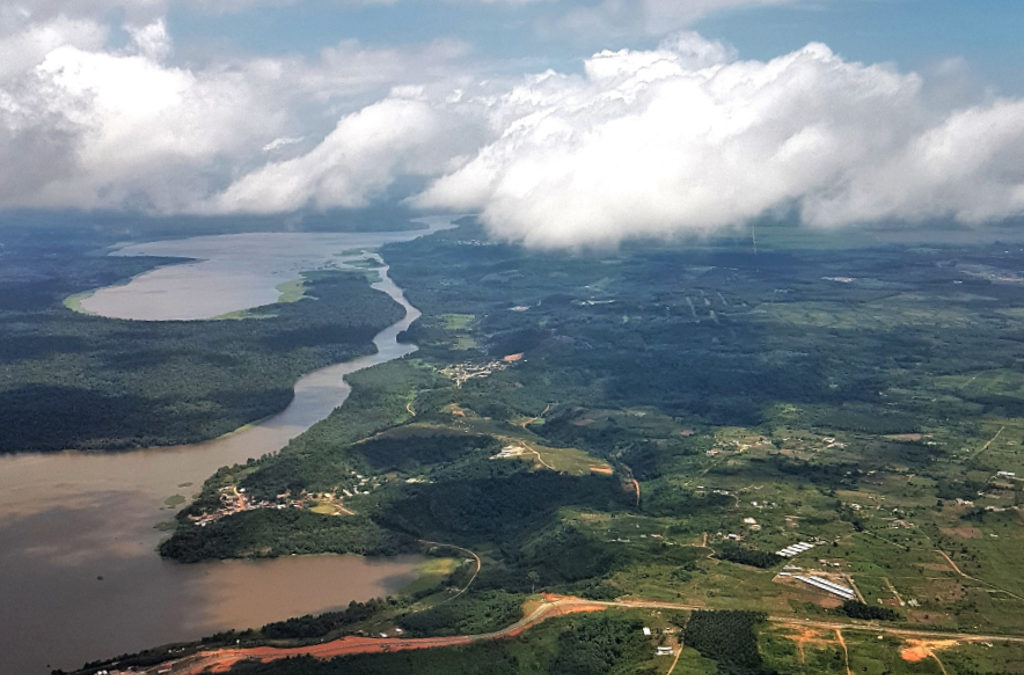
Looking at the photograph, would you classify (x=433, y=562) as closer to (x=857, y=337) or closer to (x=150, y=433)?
(x=150, y=433)

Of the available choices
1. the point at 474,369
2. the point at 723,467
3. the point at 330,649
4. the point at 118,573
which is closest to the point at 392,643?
the point at 330,649

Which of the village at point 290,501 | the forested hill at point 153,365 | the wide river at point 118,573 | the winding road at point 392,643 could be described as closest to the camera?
the winding road at point 392,643

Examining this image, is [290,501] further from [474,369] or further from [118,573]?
[474,369]

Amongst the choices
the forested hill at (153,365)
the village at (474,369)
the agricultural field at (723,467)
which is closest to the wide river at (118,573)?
the agricultural field at (723,467)

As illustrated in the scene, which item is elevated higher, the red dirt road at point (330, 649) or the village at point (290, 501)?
the red dirt road at point (330, 649)

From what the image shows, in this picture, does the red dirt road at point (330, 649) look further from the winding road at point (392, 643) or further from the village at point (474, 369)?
the village at point (474, 369)

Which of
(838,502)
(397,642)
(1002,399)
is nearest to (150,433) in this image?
(397,642)
